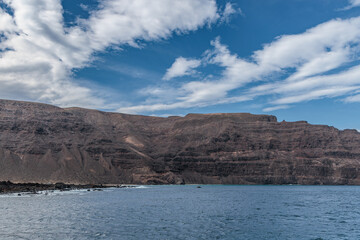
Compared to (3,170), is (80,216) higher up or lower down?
lower down

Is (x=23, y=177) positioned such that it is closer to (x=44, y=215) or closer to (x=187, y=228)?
(x=44, y=215)

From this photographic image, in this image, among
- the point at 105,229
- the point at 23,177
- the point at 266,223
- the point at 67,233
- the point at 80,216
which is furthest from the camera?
the point at 23,177

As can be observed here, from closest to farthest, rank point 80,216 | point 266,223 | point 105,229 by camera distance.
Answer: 1. point 105,229
2. point 266,223
3. point 80,216

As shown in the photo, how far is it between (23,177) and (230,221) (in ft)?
546

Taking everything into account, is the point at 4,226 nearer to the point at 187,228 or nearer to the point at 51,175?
the point at 187,228

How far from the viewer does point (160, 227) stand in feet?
141

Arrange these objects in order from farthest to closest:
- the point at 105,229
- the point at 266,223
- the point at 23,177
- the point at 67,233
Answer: the point at 23,177, the point at 266,223, the point at 105,229, the point at 67,233

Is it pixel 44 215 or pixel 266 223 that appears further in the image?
pixel 44 215

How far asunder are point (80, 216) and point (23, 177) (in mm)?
152589

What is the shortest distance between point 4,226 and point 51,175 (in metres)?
165

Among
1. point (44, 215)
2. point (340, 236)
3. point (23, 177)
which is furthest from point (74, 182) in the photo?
point (340, 236)

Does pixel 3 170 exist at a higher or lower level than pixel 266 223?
higher

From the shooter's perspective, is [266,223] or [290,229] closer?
[290,229]

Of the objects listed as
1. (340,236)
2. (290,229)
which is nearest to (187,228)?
(290,229)
